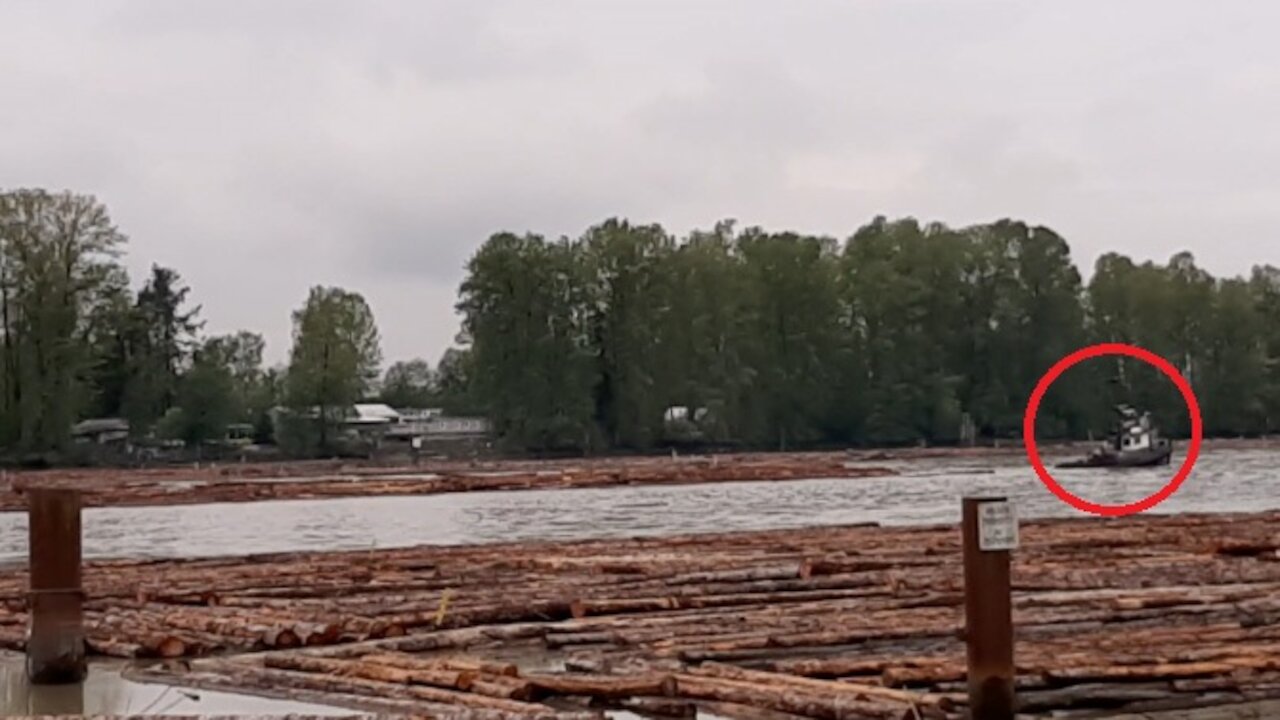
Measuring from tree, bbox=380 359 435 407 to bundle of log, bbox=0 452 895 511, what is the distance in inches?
2237

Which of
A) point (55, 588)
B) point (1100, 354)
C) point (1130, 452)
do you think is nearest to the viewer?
point (55, 588)

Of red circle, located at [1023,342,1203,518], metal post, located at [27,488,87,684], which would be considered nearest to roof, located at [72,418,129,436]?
red circle, located at [1023,342,1203,518]

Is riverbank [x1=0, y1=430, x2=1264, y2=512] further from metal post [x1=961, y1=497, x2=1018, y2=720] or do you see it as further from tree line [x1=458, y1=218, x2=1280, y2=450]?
metal post [x1=961, y1=497, x2=1018, y2=720]

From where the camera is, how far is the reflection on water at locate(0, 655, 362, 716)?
9875 mm

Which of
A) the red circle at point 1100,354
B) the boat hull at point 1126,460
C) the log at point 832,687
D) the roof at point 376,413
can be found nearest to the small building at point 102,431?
the roof at point 376,413

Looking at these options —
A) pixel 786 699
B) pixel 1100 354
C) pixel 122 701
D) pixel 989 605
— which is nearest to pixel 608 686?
pixel 786 699

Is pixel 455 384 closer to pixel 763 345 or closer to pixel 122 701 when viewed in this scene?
pixel 763 345

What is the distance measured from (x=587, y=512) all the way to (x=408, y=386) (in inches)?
4164

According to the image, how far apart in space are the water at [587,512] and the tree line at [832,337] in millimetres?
39674

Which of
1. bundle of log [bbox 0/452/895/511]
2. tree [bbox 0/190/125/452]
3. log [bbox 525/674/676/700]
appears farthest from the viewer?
→ tree [bbox 0/190/125/452]

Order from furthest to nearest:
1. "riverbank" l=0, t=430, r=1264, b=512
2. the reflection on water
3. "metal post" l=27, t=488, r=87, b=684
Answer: "riverbank" l=0, t=430, r=1264, b=512 < "metal post" l=27, t=488, r=87, b=684 < the reflection on water

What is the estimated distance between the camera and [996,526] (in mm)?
8250

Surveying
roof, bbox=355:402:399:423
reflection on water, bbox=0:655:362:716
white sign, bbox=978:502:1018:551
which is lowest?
reflection on water, bbox=0:655:362:716

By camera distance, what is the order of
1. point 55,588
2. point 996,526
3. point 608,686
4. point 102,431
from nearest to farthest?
point 996,526
point 608,686
point 55,588
point 102,431
